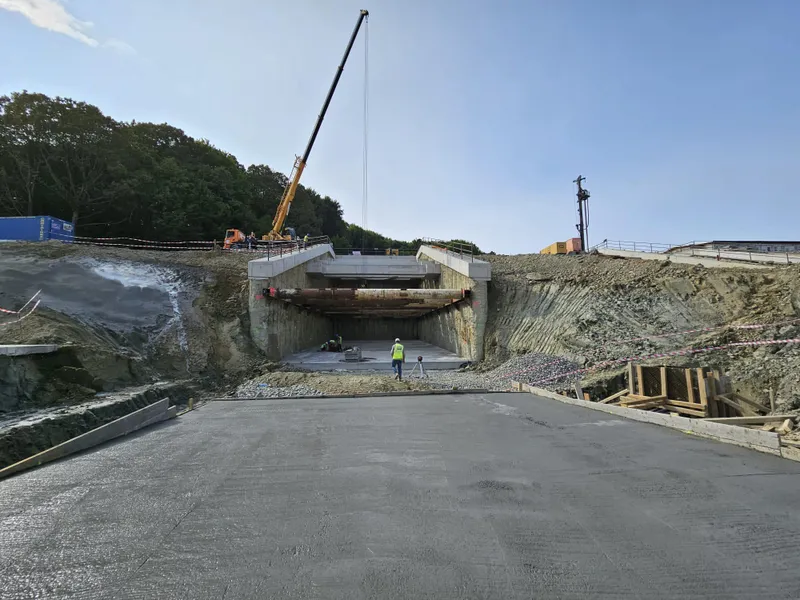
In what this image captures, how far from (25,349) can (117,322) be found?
4.77 m

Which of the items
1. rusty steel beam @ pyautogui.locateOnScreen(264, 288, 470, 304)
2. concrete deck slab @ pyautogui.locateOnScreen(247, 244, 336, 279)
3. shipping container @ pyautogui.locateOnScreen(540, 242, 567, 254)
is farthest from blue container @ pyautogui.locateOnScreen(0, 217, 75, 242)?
shipping container @ pyautogui.locateOnScreen(540, 242, 567, 254)

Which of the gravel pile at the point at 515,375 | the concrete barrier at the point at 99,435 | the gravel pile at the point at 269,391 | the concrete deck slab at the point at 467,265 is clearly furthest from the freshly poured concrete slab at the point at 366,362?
the concrete barrier at the point at 99,435

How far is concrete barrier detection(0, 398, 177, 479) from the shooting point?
425 centimetres

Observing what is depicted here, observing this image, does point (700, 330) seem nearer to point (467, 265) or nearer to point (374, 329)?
point (467, 265)

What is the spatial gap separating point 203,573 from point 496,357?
46.3ft

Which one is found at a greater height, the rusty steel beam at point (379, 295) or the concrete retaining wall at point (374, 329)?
the rusty steel beam at point (379, 295)

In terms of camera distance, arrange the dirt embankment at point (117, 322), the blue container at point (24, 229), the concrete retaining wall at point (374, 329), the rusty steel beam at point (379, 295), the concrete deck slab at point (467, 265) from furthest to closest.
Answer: the concrete retaining wall at point (374, 329), the blue container at point (24, 229), the rusty steel beam at point (379, 295), the concrete deck slab at point (467, 265), the dirt embankment at point (117, 322)

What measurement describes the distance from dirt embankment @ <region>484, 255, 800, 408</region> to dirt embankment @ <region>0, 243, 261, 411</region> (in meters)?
10.8

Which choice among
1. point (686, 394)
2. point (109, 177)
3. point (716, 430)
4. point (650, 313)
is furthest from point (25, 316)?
point (109, 177)

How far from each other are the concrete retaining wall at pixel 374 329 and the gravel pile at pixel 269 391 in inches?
772

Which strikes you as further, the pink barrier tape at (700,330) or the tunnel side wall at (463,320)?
the tunnel side wall at (463,320)

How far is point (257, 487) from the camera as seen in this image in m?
3.60

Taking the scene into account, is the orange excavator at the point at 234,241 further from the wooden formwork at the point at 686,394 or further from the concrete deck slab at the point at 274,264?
the wooden formwork at the point at 686,394

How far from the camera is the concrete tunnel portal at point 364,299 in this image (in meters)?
16.5
